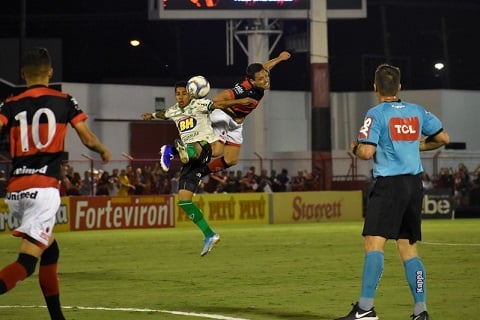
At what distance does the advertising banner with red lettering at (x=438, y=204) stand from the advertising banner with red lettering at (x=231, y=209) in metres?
5.10

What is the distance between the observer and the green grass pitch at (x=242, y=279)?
12.4m

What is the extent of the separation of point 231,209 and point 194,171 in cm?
1653

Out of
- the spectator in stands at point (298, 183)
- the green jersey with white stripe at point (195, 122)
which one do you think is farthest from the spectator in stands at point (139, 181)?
the green jersey with white stripe at point (195, 122)

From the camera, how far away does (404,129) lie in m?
10.8

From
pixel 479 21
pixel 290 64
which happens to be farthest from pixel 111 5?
pixel 479 21

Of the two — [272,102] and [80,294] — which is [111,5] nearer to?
[272,102]

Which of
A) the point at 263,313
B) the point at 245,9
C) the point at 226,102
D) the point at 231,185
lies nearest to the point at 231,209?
the point at 231,185

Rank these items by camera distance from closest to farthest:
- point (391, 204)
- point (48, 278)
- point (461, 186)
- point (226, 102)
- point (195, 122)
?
point (48, 278)
point (391, 204)
point (226, 102)
point (195, 122)
point (461, 186)

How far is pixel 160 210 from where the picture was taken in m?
34.0

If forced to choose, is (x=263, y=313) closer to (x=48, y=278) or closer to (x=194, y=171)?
(x=48, y=278)

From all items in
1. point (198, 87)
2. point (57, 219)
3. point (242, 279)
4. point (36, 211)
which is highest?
point (198, 87)

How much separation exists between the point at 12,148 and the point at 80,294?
462 centimetres

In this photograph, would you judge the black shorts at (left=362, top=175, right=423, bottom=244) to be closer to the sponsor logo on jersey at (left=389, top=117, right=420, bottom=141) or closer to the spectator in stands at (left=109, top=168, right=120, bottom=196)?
the sponsor logo on jersey at (left=389, top=117, right=420, bottom=141)

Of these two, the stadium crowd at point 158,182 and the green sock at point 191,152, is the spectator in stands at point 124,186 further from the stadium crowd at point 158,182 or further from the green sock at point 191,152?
the green sock at point 191,152
